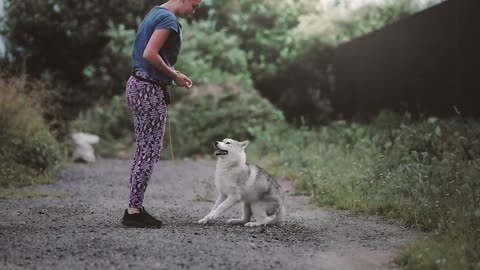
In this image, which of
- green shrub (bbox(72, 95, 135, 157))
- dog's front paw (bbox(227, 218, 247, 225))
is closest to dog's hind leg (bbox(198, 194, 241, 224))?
dog's front paw (bbox(227, 218, 247, 225))

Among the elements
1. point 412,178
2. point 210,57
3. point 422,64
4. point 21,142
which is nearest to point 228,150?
point 412,178

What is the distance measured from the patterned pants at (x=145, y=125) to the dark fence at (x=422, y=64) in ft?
17.4

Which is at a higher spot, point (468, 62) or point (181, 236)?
point (468, 62)

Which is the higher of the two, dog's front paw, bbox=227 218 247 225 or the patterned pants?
the patterned pants

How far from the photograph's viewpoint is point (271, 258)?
4.52 meters

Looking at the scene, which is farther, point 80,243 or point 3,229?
point 3,229

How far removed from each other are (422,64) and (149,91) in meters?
6.76

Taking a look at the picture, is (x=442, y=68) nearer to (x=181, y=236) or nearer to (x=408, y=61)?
(x=408, y=61)

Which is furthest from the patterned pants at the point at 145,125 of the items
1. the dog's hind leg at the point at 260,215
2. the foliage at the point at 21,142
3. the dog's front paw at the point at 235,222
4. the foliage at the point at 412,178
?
the foliage at the point at 21,142

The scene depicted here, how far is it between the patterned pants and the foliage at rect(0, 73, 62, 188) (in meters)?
4.11

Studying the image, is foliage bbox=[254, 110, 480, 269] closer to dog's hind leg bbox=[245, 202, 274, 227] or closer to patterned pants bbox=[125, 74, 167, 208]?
dog's hind leg bbox=[245, 202, 274, 227]

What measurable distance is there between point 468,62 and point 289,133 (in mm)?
5147

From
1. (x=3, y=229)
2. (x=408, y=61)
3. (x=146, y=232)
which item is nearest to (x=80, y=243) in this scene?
(x=146, y=232)

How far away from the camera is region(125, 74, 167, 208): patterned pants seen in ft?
17.9
